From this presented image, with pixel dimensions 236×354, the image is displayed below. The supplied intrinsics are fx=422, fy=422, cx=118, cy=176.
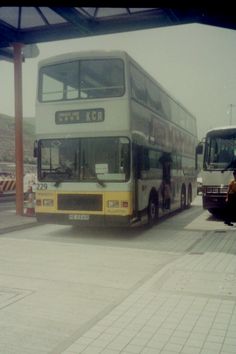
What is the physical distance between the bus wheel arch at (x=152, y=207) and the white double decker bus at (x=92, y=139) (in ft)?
2.18

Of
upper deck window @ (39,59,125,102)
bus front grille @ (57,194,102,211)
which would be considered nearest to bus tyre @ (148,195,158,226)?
bus front grille @ (57,194,102,211)

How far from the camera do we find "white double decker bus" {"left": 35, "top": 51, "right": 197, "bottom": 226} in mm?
10617

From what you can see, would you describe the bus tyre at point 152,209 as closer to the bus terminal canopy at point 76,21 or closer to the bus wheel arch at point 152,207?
the bus wheel arch at point 152,207

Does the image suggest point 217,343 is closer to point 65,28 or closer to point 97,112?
point 97,112

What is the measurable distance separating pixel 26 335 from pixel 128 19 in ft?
33.8

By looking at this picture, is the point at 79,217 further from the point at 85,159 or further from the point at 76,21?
the point at 76,21

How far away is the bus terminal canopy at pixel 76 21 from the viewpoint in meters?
11.9

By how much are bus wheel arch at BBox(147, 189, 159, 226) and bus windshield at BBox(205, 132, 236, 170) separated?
2.51 m

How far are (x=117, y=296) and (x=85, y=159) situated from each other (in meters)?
5.45

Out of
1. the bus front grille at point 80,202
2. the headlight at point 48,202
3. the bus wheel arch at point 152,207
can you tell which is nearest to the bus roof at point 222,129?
the bus wheel arch at point 152,207

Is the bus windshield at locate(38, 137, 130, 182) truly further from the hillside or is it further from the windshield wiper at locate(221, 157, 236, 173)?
the hillside

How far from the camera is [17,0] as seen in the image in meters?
2.61

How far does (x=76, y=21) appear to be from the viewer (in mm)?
12297

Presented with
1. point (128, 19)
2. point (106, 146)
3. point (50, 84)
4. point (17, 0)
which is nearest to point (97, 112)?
point (106, 146)
